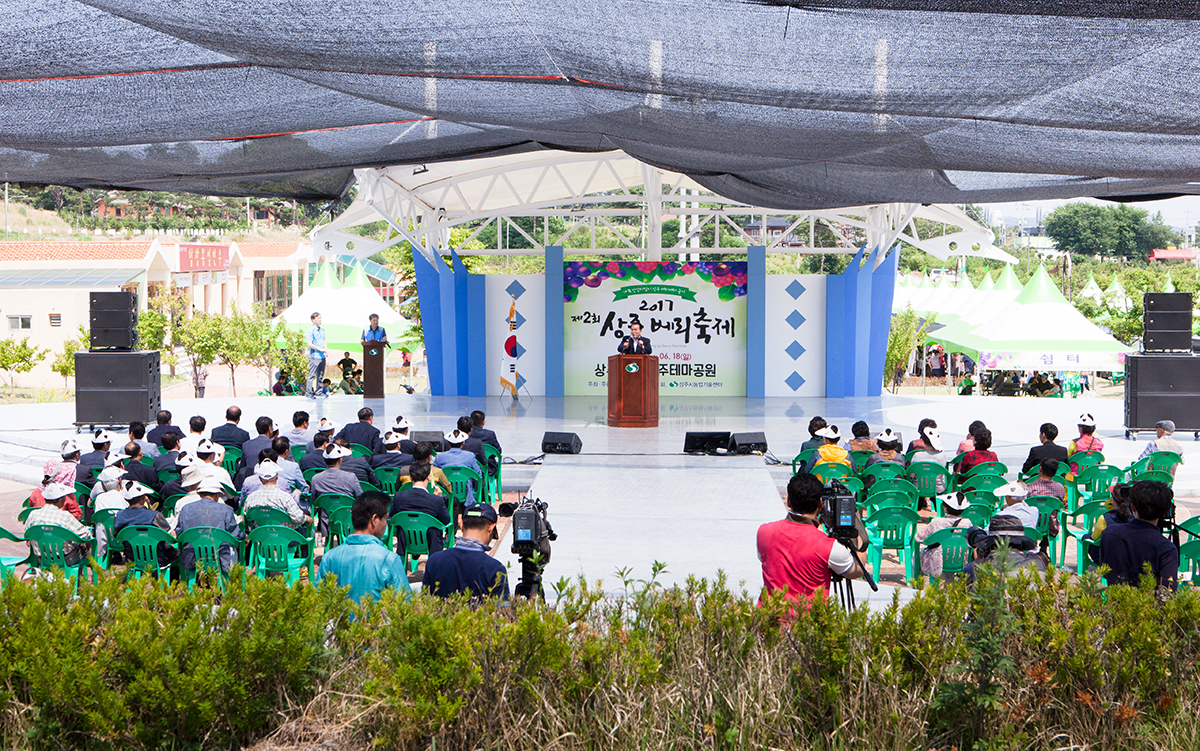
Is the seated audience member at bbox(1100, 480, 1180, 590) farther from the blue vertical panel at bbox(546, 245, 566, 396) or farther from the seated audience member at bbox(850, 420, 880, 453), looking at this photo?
the blue vertical panel at bbox(546, 245, 566, 396)

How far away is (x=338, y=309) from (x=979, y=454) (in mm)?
21188

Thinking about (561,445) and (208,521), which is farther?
(561,445)

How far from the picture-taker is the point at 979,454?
8719 millimetres

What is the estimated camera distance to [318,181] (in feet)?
30.6

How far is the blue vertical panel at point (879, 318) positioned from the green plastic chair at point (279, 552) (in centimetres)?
1396

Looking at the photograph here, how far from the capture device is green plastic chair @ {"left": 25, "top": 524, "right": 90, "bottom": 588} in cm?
637

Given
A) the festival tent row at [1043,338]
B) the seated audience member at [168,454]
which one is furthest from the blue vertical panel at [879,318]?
the seated audience member at [168,454]

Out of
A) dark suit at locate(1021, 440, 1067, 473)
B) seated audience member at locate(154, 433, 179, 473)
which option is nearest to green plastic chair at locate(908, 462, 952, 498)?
dark suit at locate(1021, 440, 1067, 473)

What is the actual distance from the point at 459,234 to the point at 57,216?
5425 cm

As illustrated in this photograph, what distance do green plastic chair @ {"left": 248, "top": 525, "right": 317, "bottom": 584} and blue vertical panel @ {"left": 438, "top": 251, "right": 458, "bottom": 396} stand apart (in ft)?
40.0

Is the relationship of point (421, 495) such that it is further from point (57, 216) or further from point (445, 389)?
point (57, 216)

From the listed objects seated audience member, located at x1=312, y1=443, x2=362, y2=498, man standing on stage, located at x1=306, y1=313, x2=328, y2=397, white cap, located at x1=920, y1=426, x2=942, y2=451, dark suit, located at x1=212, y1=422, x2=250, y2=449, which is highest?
man standing on stage, located at x1=306, y1=313, x2=328, y2=397

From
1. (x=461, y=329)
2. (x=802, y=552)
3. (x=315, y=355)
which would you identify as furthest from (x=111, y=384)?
(x=802, y=552)

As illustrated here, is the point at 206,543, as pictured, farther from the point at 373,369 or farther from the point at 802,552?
the point at 373,369
